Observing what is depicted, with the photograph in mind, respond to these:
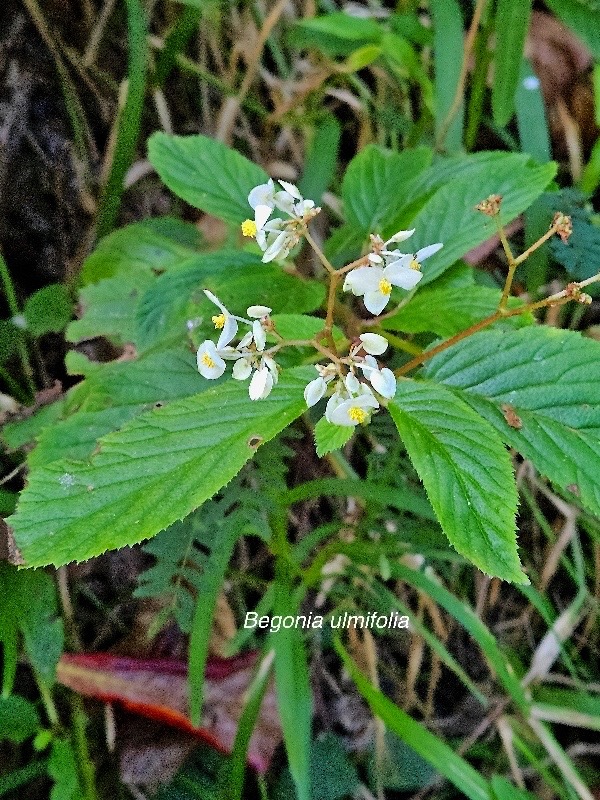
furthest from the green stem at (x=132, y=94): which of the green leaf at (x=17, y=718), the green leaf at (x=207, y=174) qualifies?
the green leaf at (x=17, y=718)

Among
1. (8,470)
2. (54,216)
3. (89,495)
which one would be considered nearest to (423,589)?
(89,495)

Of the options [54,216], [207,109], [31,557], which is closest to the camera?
[31,557]

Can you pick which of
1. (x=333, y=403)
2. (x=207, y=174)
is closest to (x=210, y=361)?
(x=333, y=403)

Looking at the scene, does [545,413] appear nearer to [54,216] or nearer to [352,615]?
[352,615]

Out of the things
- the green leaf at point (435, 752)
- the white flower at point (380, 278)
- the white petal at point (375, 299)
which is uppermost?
the white flower at point (380, 278)

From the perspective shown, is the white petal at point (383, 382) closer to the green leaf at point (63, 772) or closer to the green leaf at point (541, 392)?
the green leaf at point (541, 392)

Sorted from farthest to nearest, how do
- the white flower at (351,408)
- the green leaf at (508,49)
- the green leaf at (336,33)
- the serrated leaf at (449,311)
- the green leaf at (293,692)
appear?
the green leaf at (336,33)
the green leaf at (508,49)
the green leaf at (293,692)
the serrated leaf at (449,311)
the white flower at (351,408)

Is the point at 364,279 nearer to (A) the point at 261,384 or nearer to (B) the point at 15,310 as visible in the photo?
(A) the point at 261,384
